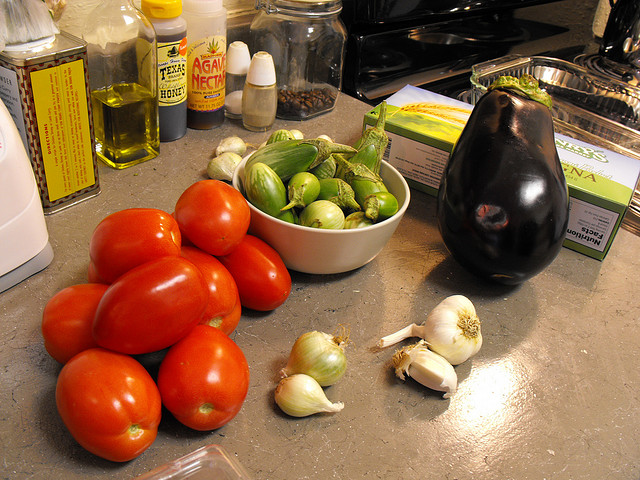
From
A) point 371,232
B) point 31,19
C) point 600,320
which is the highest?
point 31,19

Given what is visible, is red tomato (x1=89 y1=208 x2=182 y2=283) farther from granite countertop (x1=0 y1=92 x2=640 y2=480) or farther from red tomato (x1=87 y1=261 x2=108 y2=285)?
granite countertop (x1=0 y1=92 x2=640 y2=480)

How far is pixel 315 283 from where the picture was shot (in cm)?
79

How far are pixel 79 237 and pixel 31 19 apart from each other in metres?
0.29

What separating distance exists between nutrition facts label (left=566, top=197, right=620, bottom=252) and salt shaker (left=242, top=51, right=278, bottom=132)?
571 mm

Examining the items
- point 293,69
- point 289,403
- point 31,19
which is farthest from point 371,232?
point 293,69

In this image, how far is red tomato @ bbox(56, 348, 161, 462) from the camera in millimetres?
492

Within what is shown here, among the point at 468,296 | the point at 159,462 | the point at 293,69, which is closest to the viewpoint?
the point at 159,462


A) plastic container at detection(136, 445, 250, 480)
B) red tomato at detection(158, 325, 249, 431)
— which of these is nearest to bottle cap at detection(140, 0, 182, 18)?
red tomato at detection(158, 325, 249, 431)

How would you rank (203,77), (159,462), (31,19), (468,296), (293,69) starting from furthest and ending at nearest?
(293,69) < (203,77) < (468,296) < (31,19) < (159,462)

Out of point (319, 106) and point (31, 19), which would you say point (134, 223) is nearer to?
point (31, 19)

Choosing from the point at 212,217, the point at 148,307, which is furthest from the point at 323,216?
the point at 148,307

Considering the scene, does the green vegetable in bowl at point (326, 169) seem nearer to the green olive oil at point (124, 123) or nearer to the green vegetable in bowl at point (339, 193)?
the green vegetable in bowl at point (339, 193)

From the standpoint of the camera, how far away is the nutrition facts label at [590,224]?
0.86 metres

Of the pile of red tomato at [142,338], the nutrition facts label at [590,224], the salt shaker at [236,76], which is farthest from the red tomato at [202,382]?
the salt shaker at [236,76]
